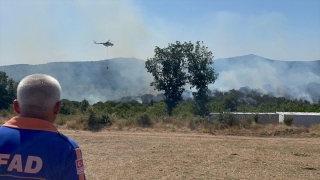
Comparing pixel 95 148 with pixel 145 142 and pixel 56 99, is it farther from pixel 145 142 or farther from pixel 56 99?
pixel 56 99

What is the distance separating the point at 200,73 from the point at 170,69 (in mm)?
2294

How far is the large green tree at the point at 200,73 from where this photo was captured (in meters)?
28.3

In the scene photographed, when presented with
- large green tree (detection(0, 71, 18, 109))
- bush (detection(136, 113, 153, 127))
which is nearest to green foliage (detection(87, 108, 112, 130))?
bush (detection(136, 113, 153, 127))

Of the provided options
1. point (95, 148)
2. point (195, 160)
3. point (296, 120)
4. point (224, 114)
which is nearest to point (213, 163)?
point (195, 160)

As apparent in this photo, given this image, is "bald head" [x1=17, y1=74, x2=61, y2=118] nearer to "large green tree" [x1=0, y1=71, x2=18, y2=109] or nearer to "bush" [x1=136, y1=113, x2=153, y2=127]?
"bush" [x1=136, y1=113, x2=153, y2=127]

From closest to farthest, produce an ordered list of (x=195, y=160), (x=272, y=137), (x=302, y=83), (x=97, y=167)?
(x=97, y=167)
(x=195, y=160)
(x=272, y=137)
(x=302, y=83)

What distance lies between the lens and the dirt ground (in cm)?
923

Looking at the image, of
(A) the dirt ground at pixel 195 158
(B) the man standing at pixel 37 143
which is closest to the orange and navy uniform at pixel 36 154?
(B) the man standing at pixel 37 143

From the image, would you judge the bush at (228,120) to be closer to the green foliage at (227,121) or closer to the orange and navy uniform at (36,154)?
the green foliage at (227,121)

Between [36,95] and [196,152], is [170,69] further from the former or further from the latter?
[36,95]

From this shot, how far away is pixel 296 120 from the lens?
24297 millimetres

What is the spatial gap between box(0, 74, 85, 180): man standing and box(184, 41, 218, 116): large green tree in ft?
86.4

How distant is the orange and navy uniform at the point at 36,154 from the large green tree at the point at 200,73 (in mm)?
26375

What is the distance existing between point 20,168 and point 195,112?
27.2 m
